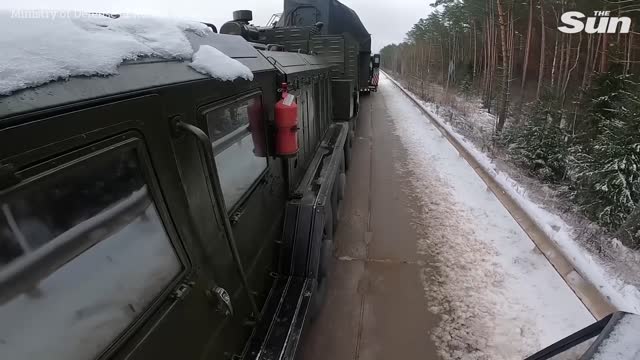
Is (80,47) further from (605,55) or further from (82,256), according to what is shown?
(605,55)

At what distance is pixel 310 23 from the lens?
10789 millimetres

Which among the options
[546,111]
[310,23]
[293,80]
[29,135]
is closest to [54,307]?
[29,135]

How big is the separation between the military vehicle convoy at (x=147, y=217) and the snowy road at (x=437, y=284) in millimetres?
875

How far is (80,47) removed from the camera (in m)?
1.34

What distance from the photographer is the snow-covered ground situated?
3.27 metres

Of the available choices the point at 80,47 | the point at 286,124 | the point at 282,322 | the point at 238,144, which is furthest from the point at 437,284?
the point at 80,47

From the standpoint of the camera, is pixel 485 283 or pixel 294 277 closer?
pixel 294 277

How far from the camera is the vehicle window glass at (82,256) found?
0.99 m

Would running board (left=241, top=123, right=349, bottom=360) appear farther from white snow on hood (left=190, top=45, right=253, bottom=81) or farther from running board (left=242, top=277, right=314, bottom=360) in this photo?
white snow on hood (left=190, top=45, right=253, bottom=81)

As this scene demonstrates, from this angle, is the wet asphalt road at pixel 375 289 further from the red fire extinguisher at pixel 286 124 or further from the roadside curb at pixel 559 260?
the red fire extinguisher at pixel 286 124

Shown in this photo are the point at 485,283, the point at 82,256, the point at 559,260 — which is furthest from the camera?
Answer: the point at 485,283

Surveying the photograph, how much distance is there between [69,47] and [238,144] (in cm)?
125

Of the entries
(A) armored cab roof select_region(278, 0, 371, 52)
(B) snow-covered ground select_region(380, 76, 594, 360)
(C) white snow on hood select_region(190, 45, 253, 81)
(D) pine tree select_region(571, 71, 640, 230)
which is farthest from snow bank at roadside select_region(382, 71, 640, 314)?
(A) armored cab roof select_region(278, 0, 371, 52)

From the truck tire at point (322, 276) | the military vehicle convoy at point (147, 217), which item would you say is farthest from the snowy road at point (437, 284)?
the military vehicle convoy at point (147, 217)
